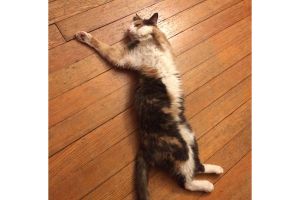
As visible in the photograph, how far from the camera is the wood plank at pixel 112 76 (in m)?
1.63

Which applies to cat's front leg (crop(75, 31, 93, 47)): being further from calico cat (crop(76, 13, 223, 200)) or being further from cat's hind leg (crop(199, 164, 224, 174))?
cat's hind leg (crop(199, 164, 224, 174))

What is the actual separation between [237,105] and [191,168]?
0.65 meters

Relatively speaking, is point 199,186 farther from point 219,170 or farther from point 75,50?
point 75,50

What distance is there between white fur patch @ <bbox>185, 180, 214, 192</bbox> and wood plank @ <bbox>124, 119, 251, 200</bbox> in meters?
0.04

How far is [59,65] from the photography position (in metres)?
1.69

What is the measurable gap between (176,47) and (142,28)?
0.31 meters

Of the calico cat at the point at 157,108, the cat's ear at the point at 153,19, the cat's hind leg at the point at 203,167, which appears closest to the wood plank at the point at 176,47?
the calico cat at the point at 157,108

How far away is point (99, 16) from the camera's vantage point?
6.06 feet

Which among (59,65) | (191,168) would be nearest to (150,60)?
(59,65)

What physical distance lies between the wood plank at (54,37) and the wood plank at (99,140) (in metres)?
0.56

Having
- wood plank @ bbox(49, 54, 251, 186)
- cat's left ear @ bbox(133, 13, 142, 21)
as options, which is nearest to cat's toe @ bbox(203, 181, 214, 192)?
wood plank @ bbox(49, 54, 251, 186)

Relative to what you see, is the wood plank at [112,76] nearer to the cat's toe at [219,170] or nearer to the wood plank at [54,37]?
the wood plank at [54,37]

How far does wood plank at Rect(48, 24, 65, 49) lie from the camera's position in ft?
5.62

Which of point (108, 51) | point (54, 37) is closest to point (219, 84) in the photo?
point (108, 51)
